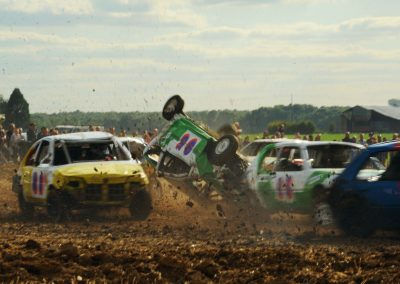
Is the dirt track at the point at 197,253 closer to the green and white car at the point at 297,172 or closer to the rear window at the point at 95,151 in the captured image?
the green and white car at the point at 297,172

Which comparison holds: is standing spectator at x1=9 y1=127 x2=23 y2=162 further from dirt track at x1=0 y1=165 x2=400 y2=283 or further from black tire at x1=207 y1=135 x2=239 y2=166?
dirt track at x1=0 y1=165 x2=400 y2=283

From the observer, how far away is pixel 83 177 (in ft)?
56.8

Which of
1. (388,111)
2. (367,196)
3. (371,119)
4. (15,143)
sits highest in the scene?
(388,111)

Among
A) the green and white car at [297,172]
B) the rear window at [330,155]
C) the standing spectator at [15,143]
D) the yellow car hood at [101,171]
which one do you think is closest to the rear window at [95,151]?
the yellow car hood at [101,171]

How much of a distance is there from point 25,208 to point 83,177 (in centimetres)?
236

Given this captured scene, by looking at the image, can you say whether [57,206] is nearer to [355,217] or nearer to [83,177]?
[83,177]

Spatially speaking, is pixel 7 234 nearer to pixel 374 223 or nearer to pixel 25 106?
pixel 374 223

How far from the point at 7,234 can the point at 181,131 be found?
216 inches

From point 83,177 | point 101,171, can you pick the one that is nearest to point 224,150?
point 101,171

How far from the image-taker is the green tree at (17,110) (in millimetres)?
86688

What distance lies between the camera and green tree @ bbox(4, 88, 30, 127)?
86.7 metres

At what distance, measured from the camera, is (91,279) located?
9625 millimetres

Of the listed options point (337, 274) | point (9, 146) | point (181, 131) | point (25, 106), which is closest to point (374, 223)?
point (337, 274)

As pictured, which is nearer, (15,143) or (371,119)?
(15,143)
